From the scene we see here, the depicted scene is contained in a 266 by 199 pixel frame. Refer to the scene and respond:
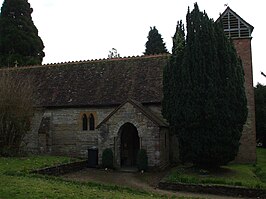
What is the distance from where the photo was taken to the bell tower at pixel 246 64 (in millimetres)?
22328

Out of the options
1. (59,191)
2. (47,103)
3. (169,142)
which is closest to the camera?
(59,191)

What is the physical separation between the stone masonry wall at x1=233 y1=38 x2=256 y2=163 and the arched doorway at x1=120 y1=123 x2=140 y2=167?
733cm

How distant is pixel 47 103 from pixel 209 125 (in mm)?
13169

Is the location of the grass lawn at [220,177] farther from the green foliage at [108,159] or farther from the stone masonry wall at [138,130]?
the green foliage at [108,159]

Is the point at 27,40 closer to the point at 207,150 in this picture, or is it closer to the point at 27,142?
the point at 27,142

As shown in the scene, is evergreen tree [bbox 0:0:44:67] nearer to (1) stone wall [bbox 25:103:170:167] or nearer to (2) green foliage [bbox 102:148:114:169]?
(1) stone wall [bbox 25:103:170:167]

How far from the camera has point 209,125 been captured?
16375mm

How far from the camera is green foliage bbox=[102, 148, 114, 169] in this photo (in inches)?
773

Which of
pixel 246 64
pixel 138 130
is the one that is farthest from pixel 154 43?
pixel 138 130

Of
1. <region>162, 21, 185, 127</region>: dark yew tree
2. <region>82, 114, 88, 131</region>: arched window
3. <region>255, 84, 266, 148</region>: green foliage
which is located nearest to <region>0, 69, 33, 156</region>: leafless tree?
<region>82, 114, 88, 131</region>: arched window

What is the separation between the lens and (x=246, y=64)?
76.8 ft

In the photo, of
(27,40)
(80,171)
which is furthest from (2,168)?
(27,40)

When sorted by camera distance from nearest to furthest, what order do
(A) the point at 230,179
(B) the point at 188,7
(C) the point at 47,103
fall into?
(A) the point at 230,179 < (B) the point at 188,7 < (C) the point at 47,103

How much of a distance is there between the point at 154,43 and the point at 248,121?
29.3m
